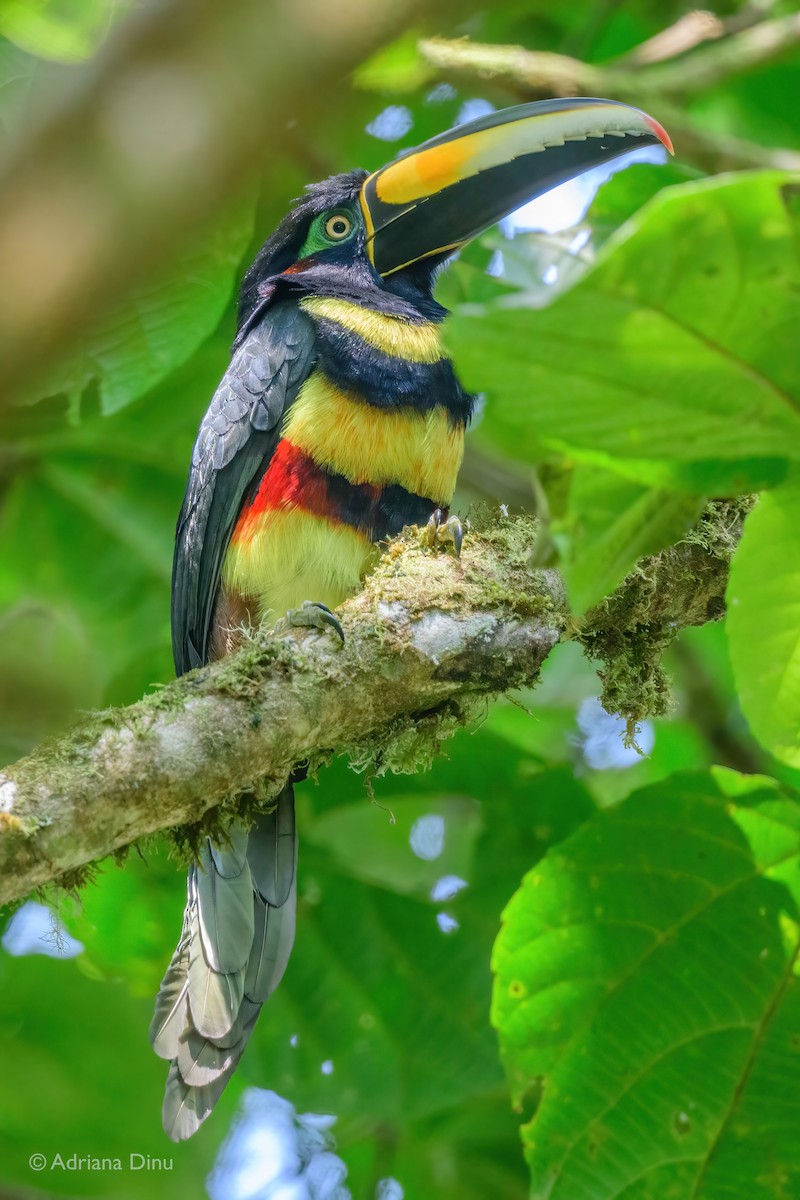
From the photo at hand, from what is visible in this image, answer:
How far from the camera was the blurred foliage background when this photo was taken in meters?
1.45

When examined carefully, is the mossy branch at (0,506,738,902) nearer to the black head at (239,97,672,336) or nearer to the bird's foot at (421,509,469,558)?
the bird's foot at (421,509,469,558)

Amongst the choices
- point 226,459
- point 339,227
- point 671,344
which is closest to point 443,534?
point 226,459

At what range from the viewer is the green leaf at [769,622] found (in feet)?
5.45

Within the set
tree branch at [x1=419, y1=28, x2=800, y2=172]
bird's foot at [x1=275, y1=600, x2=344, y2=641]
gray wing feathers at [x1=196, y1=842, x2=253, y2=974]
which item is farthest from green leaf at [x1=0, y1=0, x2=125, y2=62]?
gray wing feathers at [x1=196, y1=842, x2=253, y2=974]

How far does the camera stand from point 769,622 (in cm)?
174

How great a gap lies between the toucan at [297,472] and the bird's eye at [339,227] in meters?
0.21

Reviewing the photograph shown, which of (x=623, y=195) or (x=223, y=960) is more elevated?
(x=623, y=195)

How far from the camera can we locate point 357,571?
338cm

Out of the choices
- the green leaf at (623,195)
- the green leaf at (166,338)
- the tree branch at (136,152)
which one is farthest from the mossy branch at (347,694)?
the tree branch at (136,152)

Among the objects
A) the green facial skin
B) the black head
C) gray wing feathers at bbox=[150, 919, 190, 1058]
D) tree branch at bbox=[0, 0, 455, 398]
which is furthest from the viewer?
the green facial skin

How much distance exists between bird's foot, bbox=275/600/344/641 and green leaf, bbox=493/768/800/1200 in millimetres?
647

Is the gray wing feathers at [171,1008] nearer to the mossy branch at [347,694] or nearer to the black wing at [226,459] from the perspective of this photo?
the mossy branch at [347,694]

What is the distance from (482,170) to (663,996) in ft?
7.81

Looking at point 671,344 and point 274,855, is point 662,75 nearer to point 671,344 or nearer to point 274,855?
point 274,855
